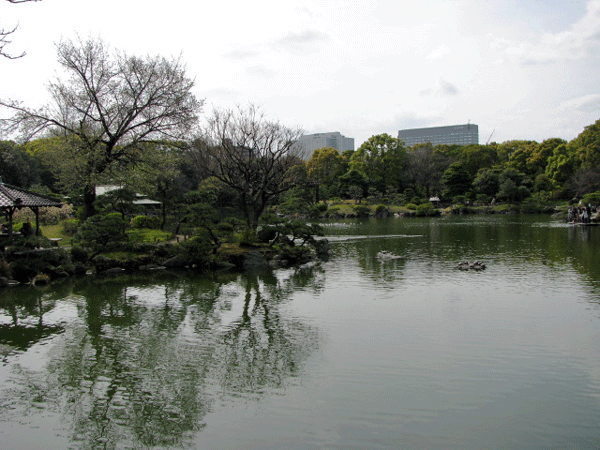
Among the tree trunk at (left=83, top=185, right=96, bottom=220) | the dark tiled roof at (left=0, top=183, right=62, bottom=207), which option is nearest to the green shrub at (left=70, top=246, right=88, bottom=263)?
the dark tiled roof at (left=0, top=183, right=62, bottom=207)

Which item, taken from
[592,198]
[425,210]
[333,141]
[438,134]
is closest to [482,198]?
[425,210]

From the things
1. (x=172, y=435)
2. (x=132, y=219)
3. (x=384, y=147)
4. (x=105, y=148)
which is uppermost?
(x=384, y=147)

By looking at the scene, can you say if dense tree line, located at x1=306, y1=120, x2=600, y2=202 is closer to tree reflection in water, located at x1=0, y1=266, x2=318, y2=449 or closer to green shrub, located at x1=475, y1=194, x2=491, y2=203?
green shrub, located at x1=475, y1=194, x2=491, y2=203

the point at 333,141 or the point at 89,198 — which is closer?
the point at 89,198

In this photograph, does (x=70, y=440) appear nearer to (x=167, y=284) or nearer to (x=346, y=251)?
(x=167, y=284)

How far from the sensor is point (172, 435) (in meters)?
5.39

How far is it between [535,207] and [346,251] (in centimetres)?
3910

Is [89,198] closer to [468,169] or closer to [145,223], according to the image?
[145,223]

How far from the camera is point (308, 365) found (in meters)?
7.38

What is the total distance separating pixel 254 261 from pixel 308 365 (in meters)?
11.3

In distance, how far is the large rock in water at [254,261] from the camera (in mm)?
18219

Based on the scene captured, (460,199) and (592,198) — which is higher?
(460,199)

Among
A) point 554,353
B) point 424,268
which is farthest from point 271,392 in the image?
point 424,268

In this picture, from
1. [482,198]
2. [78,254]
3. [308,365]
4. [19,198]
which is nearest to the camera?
[308,365]
